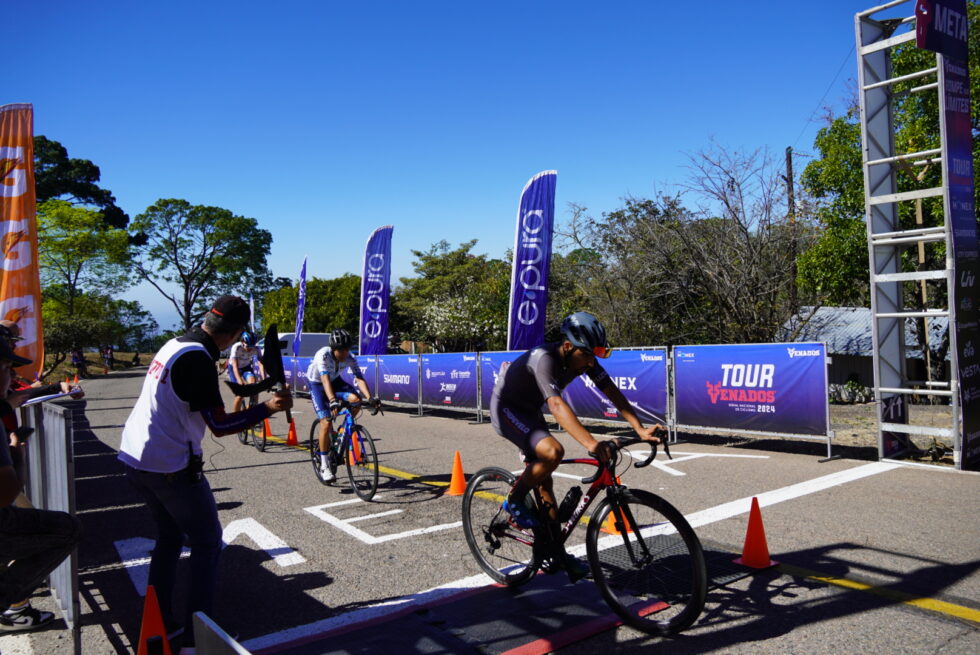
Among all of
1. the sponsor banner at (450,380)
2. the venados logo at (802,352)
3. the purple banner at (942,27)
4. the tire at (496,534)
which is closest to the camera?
the tire at (496,534)

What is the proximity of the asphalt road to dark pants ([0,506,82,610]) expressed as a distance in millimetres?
1117

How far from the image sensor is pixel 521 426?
4406mm

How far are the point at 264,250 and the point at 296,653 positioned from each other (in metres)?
60.6

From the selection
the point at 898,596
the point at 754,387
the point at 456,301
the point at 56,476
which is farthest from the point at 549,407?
the point at 456,301

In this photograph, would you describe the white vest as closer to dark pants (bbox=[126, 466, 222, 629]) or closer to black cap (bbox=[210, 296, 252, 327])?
dark pants (bbox=[126, 466, 222, 629])

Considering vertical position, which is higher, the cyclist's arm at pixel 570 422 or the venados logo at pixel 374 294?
the venados logo at pixel 374 294

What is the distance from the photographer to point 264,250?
60344 mm

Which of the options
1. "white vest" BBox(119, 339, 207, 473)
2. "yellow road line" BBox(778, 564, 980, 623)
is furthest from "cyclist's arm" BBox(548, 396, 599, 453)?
"yellow road line" BBox(778, 564, 980, 623)

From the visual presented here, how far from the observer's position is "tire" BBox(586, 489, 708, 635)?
3650 millimetres

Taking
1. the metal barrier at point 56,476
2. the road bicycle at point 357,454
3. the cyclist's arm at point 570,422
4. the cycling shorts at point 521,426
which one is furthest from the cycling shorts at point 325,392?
the cyclist's arm at point 570,422

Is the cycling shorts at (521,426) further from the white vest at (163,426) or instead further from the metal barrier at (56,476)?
the metal barrier at (56,476)

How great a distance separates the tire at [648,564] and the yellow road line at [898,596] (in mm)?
1159

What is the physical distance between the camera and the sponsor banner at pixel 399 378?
1784 centimetres

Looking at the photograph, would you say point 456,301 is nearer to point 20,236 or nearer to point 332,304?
point 332,304
